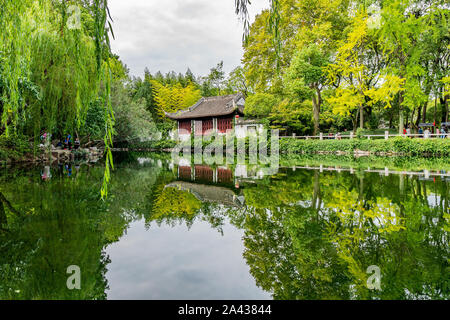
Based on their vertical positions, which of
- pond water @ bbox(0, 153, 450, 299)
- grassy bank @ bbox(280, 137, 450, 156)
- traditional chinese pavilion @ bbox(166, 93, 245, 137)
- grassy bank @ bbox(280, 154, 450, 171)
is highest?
traditional chinese pavilion @ bbox(166, 93, 245, 137)

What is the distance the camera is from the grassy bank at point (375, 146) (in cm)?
1493

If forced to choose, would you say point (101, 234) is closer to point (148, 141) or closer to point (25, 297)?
point (25, 297)

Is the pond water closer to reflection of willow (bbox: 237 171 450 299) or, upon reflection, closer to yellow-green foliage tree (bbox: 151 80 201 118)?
reflection of willow (bbox: 237 171 450 299)

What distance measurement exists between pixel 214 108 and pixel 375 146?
1488 centimetres

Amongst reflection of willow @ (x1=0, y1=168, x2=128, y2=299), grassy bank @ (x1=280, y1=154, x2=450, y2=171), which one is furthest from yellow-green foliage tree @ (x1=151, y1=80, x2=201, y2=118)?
reflection of willow @ (x1=0, y1=168, x2=128, y2=299)

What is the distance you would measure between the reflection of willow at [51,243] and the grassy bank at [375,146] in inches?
636

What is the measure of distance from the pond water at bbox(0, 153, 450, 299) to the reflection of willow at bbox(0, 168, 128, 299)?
1 centimetres

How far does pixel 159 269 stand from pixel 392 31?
1745 centimetres

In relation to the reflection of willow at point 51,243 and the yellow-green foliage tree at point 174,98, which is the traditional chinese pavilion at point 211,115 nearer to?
the yellow-green foliage tree at point 174,98

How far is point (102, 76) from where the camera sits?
195 centimetres

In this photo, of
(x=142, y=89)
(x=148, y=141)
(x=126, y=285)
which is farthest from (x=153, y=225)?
(x=142, y=89)

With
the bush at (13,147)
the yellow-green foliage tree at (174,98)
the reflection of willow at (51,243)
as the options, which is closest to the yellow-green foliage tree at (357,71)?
the reflection of willow at (51,243)

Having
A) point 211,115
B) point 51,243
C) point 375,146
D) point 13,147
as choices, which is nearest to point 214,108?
point 211,115

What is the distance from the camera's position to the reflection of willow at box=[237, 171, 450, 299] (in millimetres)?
2105
